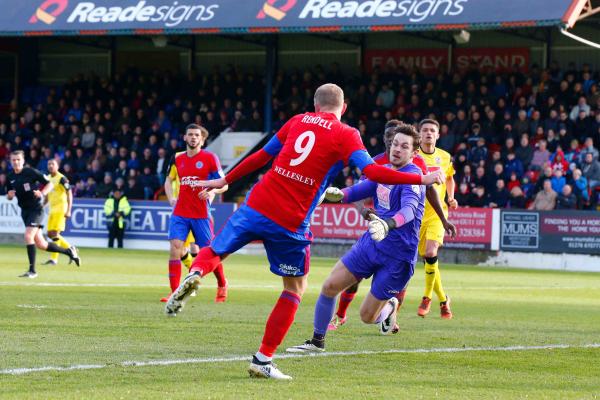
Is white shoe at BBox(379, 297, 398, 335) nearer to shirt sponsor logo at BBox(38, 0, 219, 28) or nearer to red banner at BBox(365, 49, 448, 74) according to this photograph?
shirt sponsor logo at BBox(38, 0, 219, 28)

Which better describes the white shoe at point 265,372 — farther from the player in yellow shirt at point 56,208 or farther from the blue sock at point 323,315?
the player in yellow shirt at point 56,208

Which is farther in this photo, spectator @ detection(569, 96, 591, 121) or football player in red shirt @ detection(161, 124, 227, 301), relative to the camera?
spectator @ detection(569, 96, 591, 121)

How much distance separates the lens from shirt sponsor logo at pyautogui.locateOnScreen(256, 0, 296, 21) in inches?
1363

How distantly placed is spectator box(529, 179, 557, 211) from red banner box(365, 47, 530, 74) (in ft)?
29.5

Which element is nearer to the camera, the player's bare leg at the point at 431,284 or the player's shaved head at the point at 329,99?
the player's shaved head at the point at 329,99

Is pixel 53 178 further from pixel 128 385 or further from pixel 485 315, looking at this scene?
pixel 128 385

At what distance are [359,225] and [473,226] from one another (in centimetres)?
302

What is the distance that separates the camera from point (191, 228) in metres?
15.5

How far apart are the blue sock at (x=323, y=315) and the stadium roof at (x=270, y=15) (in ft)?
71.1

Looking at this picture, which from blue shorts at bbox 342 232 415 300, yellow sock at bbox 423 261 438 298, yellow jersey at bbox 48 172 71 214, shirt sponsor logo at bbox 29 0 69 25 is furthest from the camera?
shirt sponsor logo at bbox 29 0 69 25

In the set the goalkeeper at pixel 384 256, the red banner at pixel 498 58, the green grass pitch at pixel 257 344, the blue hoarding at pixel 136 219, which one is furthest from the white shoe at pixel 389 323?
the red banner at pixel 498 58

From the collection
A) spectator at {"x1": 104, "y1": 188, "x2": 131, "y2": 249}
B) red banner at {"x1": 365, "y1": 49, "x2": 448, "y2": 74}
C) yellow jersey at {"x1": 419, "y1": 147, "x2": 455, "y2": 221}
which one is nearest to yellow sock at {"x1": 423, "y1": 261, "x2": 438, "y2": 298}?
yellow jersey at {"x1": 419, "y1": 147, "x2": 455, "y2": 221}

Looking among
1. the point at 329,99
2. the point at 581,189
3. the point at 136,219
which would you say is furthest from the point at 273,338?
the point at 136,219

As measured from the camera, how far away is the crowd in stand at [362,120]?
1170 inches
